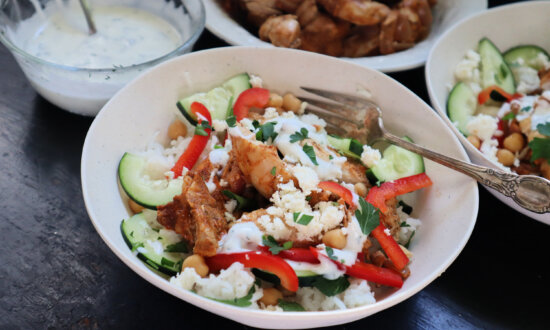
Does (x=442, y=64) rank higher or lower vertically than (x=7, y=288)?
higher

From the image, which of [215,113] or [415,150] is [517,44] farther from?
[215,113]

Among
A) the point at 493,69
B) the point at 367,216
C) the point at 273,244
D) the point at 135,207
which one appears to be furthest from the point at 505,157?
the point at 135,207

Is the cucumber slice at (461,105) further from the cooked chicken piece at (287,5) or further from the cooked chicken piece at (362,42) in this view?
the cooked chicken piece at (287,5)

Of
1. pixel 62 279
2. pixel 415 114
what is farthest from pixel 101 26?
pixel 415 114

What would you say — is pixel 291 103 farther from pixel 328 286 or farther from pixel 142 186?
pixel 328 286

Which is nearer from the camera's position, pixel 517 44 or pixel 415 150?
pixel 415 150

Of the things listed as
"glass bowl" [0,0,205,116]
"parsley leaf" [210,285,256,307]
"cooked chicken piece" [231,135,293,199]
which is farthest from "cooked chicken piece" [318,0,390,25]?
"parsley leaf" [210,285,256,307]

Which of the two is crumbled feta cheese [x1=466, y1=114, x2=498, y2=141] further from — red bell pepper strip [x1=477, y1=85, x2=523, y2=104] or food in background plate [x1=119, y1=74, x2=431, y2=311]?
food in background plate [x1=119, y1=74, x2=431, y2=311]
